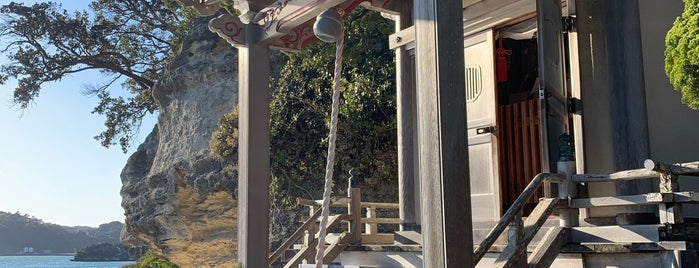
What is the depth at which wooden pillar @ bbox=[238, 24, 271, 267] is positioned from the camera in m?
5.18

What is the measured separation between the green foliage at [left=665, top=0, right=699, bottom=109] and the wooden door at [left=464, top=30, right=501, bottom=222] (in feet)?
7.62

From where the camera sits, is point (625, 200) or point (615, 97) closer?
point (625, 200)

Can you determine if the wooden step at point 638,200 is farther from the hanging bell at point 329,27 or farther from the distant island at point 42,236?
the distant island at point 42,236

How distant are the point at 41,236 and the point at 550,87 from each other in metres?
94.5

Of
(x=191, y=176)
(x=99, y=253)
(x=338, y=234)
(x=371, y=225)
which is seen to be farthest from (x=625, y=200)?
(x=99, y=253)

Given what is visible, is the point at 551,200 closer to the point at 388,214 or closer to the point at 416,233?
the point at 416,233

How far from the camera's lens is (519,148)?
6.36 m

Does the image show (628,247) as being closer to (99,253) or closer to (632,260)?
(632,260)

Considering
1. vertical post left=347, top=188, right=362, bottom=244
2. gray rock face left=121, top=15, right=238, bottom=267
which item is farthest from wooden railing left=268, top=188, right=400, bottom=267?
gray rock face left=121, top=15, right=238, bottom=267

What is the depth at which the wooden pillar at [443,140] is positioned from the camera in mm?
3260

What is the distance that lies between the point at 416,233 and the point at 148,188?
12.6m

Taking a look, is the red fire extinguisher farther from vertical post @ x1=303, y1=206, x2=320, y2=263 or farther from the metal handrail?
vertical post @ x1=303, y1=206, x2=320, y2=263

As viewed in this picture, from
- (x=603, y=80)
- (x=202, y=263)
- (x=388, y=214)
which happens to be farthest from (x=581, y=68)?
(x=202, y=263)

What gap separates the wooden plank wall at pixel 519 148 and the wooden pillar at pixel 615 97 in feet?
3.89
